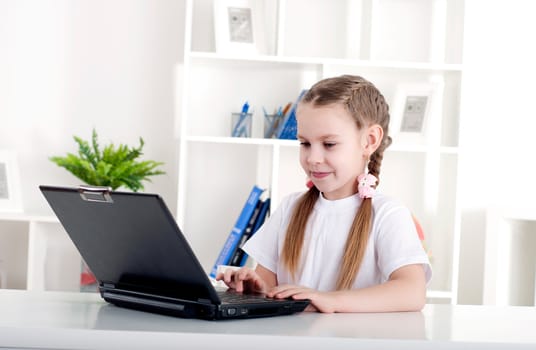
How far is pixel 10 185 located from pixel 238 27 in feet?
3.82

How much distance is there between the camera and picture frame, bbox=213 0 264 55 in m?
3.33

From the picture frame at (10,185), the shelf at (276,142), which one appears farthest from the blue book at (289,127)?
the picture frame at (10,185)

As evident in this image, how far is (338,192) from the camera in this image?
1.80m

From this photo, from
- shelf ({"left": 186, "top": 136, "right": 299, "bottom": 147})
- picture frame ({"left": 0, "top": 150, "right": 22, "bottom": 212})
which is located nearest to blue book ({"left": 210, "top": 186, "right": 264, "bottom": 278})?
shelf ({"left": 186, "top": 136, "right": 299, "bottom": 147})

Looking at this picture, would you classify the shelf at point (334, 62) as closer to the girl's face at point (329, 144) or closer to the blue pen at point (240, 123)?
the blue pen at point (240, 123)

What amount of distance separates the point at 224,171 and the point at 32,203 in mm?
850

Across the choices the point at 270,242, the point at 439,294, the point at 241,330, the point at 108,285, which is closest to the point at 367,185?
the point at 270,242

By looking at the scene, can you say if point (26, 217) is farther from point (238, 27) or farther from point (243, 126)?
point (238, 27)

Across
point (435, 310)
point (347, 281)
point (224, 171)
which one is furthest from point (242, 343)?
point (224, 171)

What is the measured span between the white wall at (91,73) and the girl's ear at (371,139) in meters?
1.88

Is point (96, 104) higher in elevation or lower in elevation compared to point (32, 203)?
higher

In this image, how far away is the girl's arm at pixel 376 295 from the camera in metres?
1.31

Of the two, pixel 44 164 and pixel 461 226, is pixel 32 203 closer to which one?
pixel 44 164

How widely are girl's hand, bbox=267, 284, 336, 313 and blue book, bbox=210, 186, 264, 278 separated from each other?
1.97m
